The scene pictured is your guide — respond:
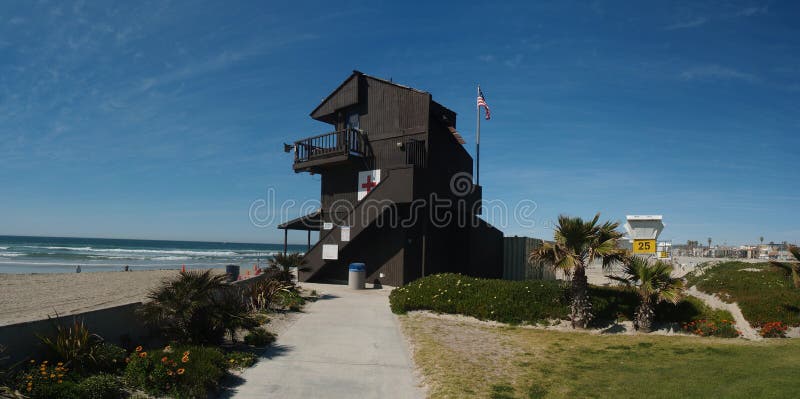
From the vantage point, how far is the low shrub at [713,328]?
1082 centimetres

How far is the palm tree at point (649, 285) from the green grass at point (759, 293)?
2.09 meters

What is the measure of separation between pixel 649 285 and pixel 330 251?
12.4 m

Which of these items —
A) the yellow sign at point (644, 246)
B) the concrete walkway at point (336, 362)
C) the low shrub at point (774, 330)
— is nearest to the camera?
the concrete walkway at point (336, 362)

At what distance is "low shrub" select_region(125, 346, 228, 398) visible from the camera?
6.10 metres

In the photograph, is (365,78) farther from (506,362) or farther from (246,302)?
(506,362)

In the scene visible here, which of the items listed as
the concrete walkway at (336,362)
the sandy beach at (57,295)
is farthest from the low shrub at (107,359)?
the sandy beach at (57,295)

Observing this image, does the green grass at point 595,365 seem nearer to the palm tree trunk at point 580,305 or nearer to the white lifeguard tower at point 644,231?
the palm tree trunk at point 580,305

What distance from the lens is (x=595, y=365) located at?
812cm

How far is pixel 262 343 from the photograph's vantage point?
8.96 meters

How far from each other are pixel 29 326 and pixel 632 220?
698 inches

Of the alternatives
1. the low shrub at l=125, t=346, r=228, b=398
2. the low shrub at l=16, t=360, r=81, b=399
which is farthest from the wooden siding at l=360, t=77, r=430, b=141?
the low shrub at l=16, t=360, r=81, b=399

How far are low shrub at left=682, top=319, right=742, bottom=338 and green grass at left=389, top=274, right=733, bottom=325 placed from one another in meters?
0.30

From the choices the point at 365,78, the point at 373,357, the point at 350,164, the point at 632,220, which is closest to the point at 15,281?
the point at 350,164

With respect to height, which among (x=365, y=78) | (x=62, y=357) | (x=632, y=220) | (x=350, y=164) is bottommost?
(x=62, y=357)
